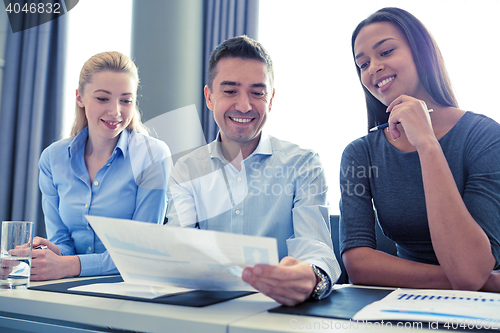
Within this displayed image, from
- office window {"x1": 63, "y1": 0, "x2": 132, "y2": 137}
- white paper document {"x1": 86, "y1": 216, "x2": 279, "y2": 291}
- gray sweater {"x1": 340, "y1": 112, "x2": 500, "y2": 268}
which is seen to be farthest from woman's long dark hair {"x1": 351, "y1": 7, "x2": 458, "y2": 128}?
office window {"x1": 63, "y1": 0, "x2": 132, "y2": 137}

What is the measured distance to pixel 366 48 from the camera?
1.21 m

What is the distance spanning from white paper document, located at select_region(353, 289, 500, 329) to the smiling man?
433 millimetres

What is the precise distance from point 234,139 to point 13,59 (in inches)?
100

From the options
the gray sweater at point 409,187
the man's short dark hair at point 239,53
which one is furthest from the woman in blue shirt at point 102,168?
the gray sweater at point 409,187

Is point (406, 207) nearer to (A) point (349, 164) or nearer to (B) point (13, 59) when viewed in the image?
(A) point (349, 164)

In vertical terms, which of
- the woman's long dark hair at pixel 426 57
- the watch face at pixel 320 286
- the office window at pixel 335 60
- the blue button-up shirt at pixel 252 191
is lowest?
the watch face at pixel 320 286

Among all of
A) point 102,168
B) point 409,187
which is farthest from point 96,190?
point 409,187

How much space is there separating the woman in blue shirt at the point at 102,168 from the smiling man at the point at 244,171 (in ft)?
0.67

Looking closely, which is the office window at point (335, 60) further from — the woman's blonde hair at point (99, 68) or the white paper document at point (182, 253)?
the white paper document at point (182, 253)

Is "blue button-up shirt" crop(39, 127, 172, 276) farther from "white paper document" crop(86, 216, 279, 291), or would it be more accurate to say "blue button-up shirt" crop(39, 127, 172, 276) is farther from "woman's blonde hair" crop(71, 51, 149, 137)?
"white paper document" crop(86, 216, 279, 291)

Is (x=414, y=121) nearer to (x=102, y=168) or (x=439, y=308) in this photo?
(x=439, y=308)

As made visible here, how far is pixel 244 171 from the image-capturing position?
1.27 meters

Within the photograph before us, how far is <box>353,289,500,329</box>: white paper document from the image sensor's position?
20.3 inches

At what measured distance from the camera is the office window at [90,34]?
9.91 ft
